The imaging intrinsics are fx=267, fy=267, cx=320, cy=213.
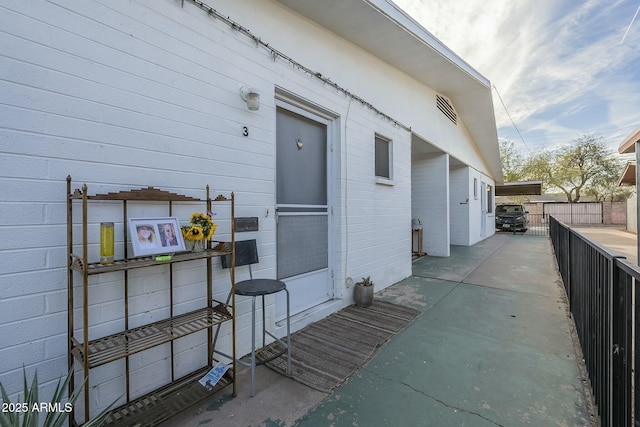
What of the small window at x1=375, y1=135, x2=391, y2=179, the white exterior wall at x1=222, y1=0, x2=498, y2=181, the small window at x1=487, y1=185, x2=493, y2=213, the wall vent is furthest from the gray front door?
the small window at x1=487, y1=185, x2=493, y2=213

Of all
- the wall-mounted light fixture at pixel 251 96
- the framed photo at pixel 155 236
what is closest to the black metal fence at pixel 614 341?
the framed photo at pixel 155 236

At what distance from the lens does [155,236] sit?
5.61 ft

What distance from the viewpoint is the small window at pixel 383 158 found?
15.1ft

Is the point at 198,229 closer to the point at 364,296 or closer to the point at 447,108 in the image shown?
the point at 364,296

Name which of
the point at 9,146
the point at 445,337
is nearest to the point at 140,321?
the point at 9,146

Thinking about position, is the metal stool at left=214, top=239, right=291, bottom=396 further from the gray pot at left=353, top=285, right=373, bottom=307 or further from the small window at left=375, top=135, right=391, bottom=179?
the small window at left=375, top=135, right=391, bottom=179

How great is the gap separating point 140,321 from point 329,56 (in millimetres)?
3525

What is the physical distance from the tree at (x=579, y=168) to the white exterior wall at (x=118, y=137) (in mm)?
27936

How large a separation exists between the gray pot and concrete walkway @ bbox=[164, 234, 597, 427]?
686 millimetres

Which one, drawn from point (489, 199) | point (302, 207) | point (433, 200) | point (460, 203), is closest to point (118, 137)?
point (302, 207)

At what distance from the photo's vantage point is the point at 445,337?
2785 millimetres

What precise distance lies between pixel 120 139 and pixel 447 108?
295 inches

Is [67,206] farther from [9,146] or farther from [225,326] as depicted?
[225,326]

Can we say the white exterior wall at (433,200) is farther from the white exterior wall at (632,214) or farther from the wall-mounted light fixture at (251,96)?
the white exterior wall at (632,214)
